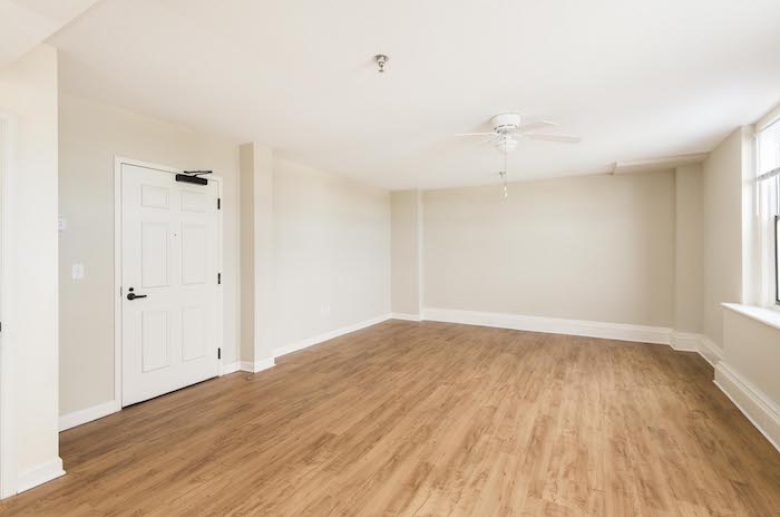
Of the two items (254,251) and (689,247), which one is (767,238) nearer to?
(689,247)

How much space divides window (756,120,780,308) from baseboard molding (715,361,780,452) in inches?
30.8

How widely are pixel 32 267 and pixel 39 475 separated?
4.16ft

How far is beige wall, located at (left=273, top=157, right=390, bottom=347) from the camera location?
5020 millimetres

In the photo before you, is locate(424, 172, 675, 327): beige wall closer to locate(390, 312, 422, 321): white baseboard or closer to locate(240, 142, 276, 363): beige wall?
locate(390, 312, 422, 321): white baseboard

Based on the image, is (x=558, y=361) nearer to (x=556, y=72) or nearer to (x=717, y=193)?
(x=717, y=193)

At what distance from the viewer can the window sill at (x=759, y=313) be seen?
2862mm

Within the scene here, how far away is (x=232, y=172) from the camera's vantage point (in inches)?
168

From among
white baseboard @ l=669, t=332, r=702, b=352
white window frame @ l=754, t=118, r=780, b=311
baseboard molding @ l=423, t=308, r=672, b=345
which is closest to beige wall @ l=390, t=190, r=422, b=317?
baseboard molding @ l=423, t=308, r=672, b=345

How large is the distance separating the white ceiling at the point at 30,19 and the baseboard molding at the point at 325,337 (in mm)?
3775

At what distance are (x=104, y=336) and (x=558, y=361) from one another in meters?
4.93

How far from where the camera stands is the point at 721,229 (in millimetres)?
4207

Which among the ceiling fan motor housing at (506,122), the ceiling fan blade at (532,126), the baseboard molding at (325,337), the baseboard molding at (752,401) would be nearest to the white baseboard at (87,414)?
the baseboard molding at (325,337)

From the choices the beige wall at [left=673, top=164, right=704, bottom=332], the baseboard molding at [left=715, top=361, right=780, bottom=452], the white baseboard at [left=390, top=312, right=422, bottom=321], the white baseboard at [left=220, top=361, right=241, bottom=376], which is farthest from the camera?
the white baseboard at [left=390, top=312, right=422, bottom=321]

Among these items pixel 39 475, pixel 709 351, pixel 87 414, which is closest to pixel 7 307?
pixel 39 475
